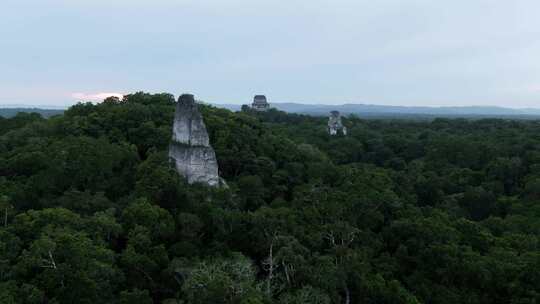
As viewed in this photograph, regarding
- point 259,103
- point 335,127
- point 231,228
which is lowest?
point 231,228

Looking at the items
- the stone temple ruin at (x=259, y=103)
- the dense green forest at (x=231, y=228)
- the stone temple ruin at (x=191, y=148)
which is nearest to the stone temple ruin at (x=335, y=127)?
the stone temple ruin at (x=259, y=103)

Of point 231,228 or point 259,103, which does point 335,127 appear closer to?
point 259,103

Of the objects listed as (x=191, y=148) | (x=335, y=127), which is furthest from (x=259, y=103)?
(x=191, y=148)

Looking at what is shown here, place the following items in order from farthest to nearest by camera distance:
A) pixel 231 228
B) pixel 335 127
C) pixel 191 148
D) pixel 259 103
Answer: pixel 259 103, pixel 335 127, pixel 191 148, pixel 231 228

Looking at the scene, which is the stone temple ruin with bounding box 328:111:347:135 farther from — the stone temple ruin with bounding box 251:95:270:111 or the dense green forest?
the dense green forest

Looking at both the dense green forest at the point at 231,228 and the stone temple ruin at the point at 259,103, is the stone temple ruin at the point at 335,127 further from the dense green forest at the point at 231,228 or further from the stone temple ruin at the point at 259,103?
the dense green forest at the point at 231,228

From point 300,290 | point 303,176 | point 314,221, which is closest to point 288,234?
point 314,221

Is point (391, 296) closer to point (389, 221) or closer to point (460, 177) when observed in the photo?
point (389, 221)
